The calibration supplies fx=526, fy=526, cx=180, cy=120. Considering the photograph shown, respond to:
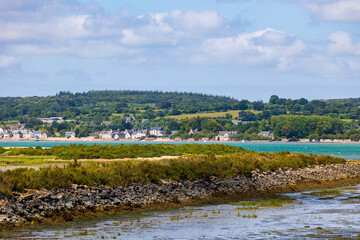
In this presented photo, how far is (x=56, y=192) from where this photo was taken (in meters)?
27.1

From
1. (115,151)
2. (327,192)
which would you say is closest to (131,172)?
(327,192)

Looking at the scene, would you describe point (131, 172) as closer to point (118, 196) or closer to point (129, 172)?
point (129, 172)

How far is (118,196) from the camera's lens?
30.0 m

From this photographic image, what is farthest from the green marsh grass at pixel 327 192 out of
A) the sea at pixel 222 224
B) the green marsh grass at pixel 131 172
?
the sea at pixel 222 224

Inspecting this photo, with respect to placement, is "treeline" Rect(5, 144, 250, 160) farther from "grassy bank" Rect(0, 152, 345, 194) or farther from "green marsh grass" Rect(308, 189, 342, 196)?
"green marsh grass" Rect(308, 189, 342, 196)

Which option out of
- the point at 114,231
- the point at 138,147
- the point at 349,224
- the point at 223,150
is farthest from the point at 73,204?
the point at 223,150

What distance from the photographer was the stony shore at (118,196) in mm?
24922

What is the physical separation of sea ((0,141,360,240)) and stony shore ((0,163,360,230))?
0.91m

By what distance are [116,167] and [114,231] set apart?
882cm

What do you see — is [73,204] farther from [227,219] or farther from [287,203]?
[287,203]

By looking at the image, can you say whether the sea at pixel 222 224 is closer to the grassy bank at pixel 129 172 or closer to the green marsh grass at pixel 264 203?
the green marsh grass at pixel 264 203

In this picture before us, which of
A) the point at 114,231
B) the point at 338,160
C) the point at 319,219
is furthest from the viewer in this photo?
the point at 338,160

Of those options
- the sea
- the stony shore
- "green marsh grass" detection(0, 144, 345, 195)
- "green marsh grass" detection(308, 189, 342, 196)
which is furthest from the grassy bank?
"green marsh grass" detection(308, 189, 342, 196)

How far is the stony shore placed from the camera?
24922mm
